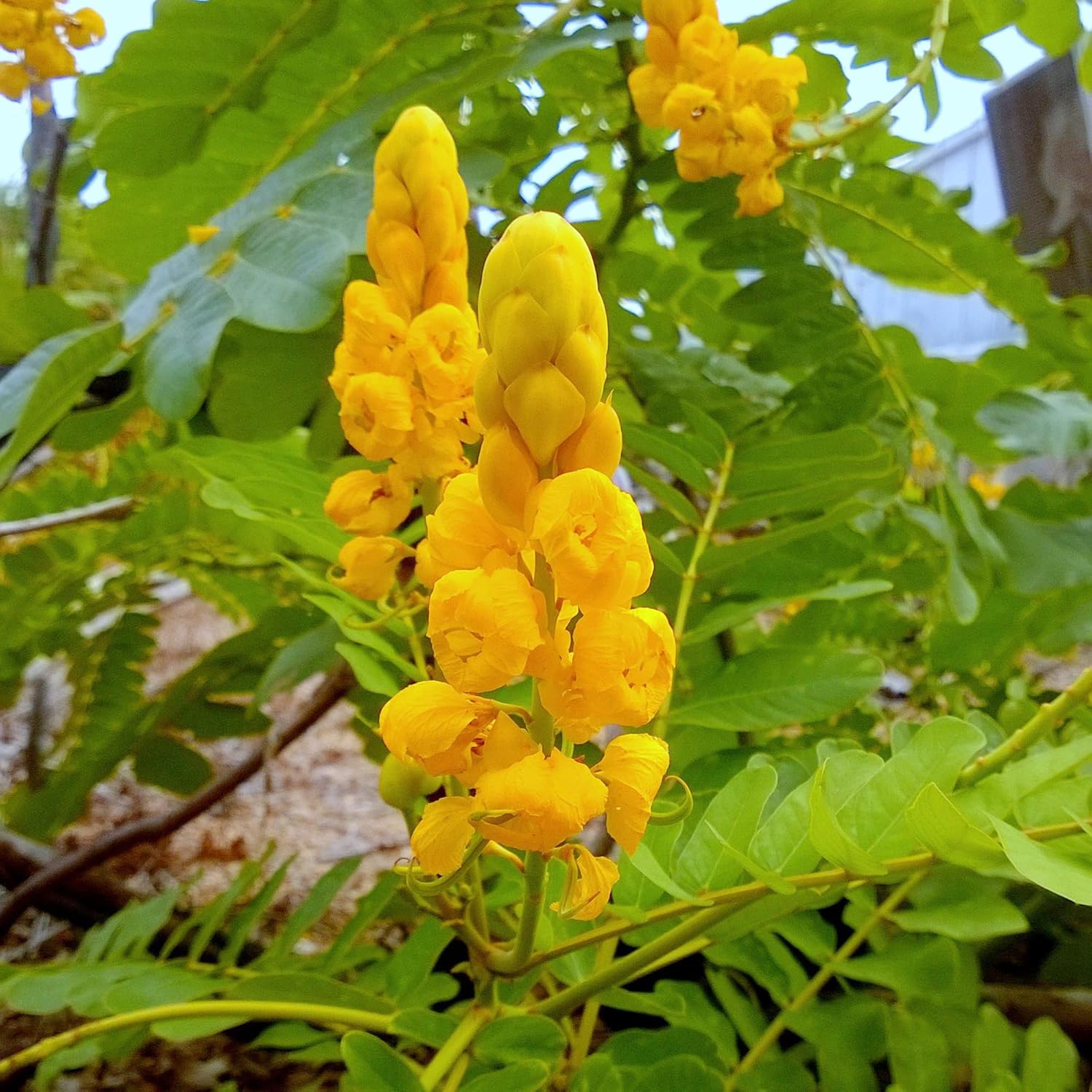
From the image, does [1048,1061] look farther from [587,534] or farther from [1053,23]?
[1053,23]

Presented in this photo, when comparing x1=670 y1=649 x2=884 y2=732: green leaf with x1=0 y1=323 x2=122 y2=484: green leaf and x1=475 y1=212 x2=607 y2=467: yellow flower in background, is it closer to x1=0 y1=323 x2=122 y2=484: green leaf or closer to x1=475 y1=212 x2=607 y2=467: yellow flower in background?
x1=475 y1=212 x2=607 y2=467: yellow flower in background

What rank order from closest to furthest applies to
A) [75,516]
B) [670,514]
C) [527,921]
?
[527,921]
[670,514]
[75,516]

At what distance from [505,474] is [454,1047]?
29cm

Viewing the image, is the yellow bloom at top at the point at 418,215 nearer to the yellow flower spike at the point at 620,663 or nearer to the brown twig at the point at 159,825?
the yellow flower spike at the point at 620,663

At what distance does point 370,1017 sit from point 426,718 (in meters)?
0.25

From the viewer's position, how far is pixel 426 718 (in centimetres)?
24

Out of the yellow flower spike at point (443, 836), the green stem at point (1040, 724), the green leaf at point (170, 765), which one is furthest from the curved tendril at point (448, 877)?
the green leaf at point (170, 765)

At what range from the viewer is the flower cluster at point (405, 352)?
33cm

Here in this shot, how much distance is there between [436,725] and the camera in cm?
23

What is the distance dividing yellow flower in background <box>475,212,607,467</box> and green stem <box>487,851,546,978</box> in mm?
139

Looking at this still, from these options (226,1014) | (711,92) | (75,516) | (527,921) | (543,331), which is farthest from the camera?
(75,516)

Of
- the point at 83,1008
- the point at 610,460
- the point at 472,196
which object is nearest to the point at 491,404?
the point at 610,460

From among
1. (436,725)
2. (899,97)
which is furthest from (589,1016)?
(899,97)

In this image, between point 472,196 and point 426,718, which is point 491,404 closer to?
point 426,718
